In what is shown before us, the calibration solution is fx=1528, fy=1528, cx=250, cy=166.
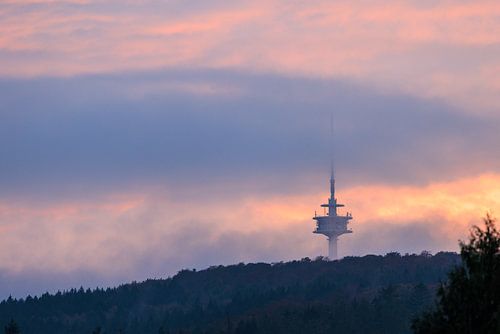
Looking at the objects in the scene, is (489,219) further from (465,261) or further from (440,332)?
(440,332)

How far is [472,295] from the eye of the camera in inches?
2854

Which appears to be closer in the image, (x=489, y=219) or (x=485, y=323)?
(x=485, y=323)

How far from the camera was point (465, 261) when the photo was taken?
7519cm

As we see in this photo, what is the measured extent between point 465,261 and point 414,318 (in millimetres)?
3929

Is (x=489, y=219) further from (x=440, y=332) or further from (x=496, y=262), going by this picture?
(x=440, y=332)

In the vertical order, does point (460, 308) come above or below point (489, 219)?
below

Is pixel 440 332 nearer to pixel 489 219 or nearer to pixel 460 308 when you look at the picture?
pixel 460 308

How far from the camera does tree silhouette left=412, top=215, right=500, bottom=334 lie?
71.3 meters

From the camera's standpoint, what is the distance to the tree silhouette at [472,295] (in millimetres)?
71312

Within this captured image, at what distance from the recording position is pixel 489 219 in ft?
249

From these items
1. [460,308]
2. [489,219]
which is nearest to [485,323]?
[460,308]

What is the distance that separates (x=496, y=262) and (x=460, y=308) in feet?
11.4

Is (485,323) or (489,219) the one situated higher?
(489,219)

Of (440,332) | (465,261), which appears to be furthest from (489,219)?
(440,332)
